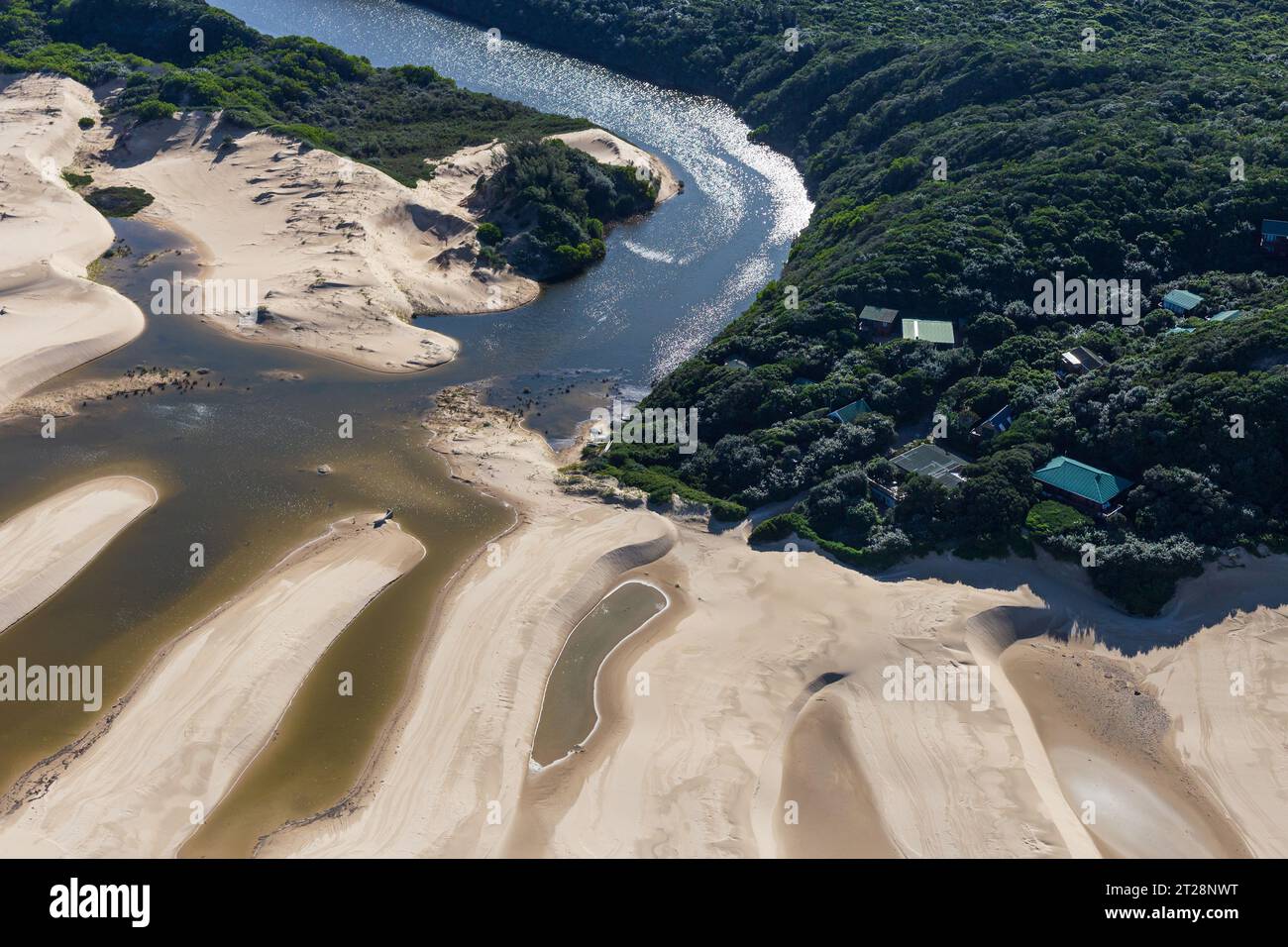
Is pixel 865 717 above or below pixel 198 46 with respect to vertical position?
below

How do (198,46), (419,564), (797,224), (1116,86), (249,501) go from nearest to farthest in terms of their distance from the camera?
(419,564) → (249,501) → (1116,86) → (797,224) → (198,46)

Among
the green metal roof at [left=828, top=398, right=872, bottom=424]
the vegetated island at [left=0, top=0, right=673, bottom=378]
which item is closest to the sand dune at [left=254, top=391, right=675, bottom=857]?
the green metal roof at [left=828, top=398, right=872, bottom=424]

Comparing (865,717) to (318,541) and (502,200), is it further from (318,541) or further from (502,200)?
(502,200)

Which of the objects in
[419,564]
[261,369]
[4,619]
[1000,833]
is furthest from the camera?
[261,369]

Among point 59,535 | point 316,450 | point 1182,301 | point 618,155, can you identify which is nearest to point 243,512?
point 316,450

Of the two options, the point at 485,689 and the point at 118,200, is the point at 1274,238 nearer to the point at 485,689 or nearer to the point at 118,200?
the point at 485,689

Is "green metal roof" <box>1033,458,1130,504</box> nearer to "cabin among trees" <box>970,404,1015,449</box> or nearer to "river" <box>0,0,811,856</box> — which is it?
"cabin among trees" <box>970,404,1015,449</box>

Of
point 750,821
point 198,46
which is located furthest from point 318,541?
point 198,46

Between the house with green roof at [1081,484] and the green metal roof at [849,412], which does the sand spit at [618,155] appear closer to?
the green metal roof at [849,412]
